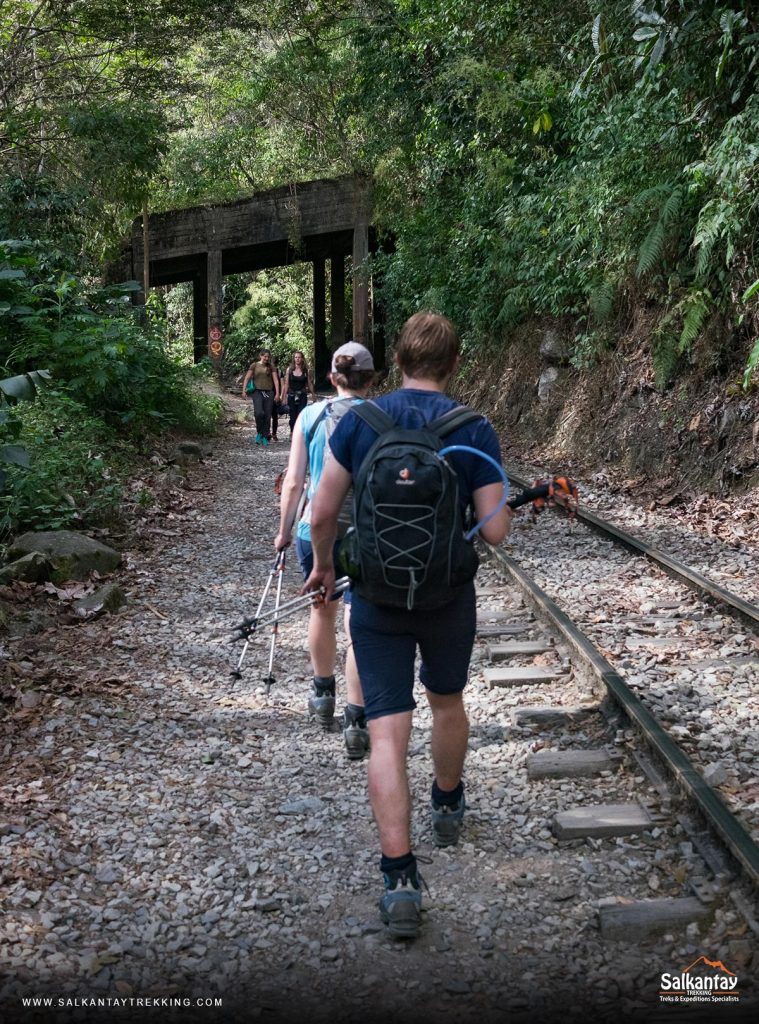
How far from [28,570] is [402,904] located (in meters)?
5.13

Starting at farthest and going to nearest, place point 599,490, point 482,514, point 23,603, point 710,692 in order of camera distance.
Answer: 1. point 599,490
2. point 23,603
3. point 710,692
4. point 482,514

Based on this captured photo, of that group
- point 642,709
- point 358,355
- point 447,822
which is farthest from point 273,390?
point 447,822

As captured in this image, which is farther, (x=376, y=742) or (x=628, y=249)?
(x=628, y=249)

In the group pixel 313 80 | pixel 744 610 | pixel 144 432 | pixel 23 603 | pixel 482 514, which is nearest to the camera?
pixel 482 514

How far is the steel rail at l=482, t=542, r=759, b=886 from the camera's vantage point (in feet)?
11.3

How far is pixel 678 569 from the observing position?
7.68m

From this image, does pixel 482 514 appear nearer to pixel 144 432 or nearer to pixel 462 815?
pixel 462 815

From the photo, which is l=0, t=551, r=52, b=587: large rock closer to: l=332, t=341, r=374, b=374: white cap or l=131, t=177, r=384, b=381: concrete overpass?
l=332, t=341, r=374, b=374: white cap

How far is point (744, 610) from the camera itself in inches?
254

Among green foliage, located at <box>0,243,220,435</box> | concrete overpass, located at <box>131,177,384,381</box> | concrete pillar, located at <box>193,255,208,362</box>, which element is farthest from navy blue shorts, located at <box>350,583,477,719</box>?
concrete pillar, located at <box>193,255,208,362</box>

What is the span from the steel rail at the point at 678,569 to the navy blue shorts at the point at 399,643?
1.93 m

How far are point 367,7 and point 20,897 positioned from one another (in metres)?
22.8

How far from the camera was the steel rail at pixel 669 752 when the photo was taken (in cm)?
343

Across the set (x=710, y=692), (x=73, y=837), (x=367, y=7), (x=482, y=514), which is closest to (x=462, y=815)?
(x=482, y=514)
